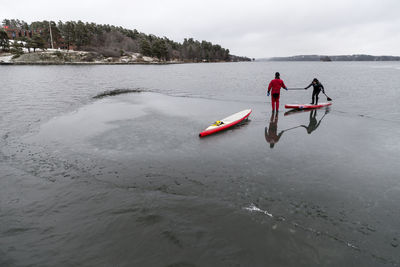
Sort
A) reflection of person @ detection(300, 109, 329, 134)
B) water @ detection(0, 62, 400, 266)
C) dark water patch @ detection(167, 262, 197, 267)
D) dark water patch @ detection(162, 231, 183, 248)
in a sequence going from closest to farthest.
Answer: dark water patch @ detection(167, 262, 197, 267), water @ detection(0, 62, 400, 266), dark water patch @ detection(162, 231, 183, 248), reflection of person @ detection(300, 109, 329, 134)

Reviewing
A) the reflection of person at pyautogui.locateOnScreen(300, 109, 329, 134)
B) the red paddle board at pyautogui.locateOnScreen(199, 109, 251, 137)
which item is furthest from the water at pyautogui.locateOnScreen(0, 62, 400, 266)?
the red paddle board at pyautogui.locateOnScreen(199, 109, 251, 137)

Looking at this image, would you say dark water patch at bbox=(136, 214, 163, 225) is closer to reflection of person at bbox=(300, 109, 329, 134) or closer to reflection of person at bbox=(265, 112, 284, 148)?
reflection of person at bbox=(265, 112, 284, 148)

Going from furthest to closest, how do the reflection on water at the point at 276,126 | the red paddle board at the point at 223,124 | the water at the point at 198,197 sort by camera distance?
1. the red paddle board at the point at 223,124
2. the reflection on water at the point at 276,126
3. the water at the point at 198,197

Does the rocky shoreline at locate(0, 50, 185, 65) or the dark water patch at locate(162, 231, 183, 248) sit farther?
the rocky shoreline at locate(0, 50, 185, 65)

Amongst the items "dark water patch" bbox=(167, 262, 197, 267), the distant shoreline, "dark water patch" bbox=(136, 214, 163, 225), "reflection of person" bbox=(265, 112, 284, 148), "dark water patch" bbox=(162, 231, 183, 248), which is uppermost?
the distant shoreline

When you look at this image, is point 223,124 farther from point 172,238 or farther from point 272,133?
point 172,238

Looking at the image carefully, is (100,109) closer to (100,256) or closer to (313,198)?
(100,256)

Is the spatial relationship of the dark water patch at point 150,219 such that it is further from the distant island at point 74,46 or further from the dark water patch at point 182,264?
the distant island at point 74,46

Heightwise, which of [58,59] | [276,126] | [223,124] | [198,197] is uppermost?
[58,59]

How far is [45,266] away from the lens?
4496 millimetres

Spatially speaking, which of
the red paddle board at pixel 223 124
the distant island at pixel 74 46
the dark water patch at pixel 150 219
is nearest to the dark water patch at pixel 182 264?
the dark water patch at pixel 150 219

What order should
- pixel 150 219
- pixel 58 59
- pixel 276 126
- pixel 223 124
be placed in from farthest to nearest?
1. pixel 58 59
2. pixel 276 126
3. pixel 223 124
4. pixel 150 219

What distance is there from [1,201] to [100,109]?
526 inches

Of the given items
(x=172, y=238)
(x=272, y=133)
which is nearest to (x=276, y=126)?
(x=272, y=133)
